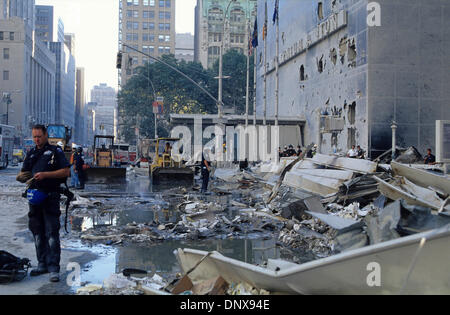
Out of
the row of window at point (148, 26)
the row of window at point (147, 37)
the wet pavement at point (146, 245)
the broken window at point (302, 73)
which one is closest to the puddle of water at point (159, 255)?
the wet pavement at point (146, 245)

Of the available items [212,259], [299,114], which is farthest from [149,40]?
[212,259]

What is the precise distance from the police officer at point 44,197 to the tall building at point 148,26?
117891mm

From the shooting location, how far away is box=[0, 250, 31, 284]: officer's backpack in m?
5.61

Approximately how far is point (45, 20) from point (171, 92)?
12285 cm

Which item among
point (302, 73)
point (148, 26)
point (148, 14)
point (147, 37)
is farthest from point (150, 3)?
point (302, 73)

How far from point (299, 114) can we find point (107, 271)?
38659 mm

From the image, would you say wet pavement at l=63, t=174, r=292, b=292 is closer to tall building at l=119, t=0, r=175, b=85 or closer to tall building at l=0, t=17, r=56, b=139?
tall building at l=0, t=17, r=56, b=139

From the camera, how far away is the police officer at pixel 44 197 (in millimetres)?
6098

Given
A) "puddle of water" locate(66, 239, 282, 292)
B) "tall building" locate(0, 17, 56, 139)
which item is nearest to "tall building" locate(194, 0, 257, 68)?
"tall building" locate(0, 17, 56, 139)

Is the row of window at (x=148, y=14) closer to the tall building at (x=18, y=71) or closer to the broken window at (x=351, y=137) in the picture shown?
the tall building at (x=18, y=71)

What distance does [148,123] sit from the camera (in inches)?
2766

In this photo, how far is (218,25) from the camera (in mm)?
124500

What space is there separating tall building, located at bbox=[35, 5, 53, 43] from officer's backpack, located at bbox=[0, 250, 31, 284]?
177 meters

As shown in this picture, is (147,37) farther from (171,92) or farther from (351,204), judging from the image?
(351,204)
